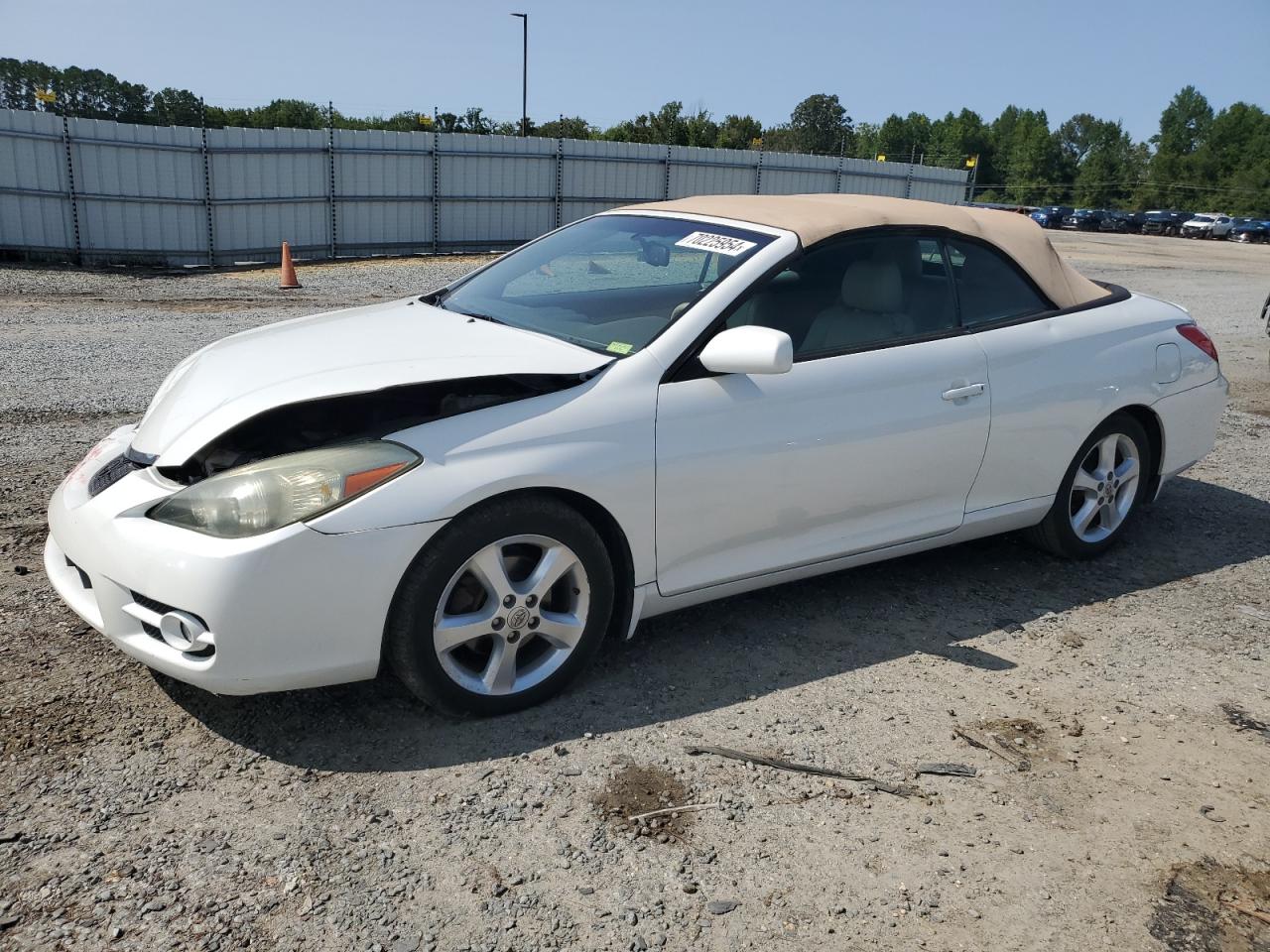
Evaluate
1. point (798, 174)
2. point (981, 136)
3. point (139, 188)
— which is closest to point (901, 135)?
point (981, 136)

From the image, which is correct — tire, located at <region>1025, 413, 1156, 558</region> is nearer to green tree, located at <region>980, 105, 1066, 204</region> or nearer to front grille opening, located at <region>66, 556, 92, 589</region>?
front grille opening, located at <region>66, 556, 92, 589</region>

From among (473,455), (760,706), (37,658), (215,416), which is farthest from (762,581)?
(37,658)

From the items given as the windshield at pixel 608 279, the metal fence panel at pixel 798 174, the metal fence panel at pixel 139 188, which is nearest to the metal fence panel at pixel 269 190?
the metal fence panel at pixel 139 188

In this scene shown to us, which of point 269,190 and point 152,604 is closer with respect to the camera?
point 152,604

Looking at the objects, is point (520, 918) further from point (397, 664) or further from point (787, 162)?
point (787, 162)

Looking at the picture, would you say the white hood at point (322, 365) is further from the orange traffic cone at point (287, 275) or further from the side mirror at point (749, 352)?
the orange traffic cone at point (287, 275)

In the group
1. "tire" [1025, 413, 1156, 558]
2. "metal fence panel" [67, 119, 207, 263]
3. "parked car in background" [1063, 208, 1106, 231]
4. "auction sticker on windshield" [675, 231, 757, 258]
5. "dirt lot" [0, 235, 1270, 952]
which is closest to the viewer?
"dirt lot" [0, 235, 1270, 952]

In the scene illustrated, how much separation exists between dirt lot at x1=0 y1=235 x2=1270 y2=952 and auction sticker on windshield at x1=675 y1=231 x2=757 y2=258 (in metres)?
1.44

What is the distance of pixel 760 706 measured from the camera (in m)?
3.58

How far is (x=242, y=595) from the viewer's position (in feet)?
9.48

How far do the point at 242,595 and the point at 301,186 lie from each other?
17482 mm

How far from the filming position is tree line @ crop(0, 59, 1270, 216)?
194 feet

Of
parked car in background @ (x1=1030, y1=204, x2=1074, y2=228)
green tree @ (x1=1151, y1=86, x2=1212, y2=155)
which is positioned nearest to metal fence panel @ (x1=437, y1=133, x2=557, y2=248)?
parked car in background @ (x1=1030, y1=204, x2=1074, y2=228)

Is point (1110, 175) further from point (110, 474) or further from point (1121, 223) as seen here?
point (110, 474)
